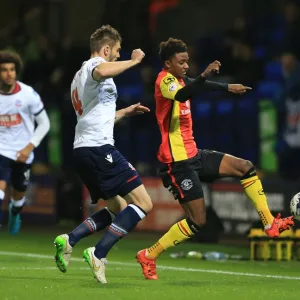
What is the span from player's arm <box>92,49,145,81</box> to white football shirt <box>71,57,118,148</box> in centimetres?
24

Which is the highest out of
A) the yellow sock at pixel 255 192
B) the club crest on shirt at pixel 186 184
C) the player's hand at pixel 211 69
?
the player's hand at pixel 211 69

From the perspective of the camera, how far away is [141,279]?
10156mm

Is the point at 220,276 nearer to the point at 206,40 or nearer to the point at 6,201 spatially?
the point at 6,201

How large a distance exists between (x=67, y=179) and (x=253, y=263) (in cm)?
695

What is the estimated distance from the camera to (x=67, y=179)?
18.9 m

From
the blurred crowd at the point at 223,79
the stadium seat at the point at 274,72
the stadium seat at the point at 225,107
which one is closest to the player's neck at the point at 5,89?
the blurred crowd at the point at 223,79

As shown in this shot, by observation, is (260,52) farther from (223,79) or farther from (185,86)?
(185,86)

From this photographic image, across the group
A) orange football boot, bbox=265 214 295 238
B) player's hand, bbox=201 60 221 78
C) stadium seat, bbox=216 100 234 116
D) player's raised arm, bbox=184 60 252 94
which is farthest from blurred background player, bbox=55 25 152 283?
stadium seat, bbox=216 100 234 116

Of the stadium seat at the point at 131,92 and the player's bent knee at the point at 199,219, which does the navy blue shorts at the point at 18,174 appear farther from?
the stadium seat at the point at 131,92

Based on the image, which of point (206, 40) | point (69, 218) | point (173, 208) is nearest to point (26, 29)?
point (206, 40)

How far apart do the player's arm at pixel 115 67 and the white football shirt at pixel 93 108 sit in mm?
241

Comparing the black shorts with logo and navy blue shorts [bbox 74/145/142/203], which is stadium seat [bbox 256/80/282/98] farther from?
navy blue shorts [bbox 74/145/142/203]

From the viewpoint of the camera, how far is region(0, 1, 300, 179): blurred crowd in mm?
15664

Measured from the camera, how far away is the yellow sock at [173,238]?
399 inches
